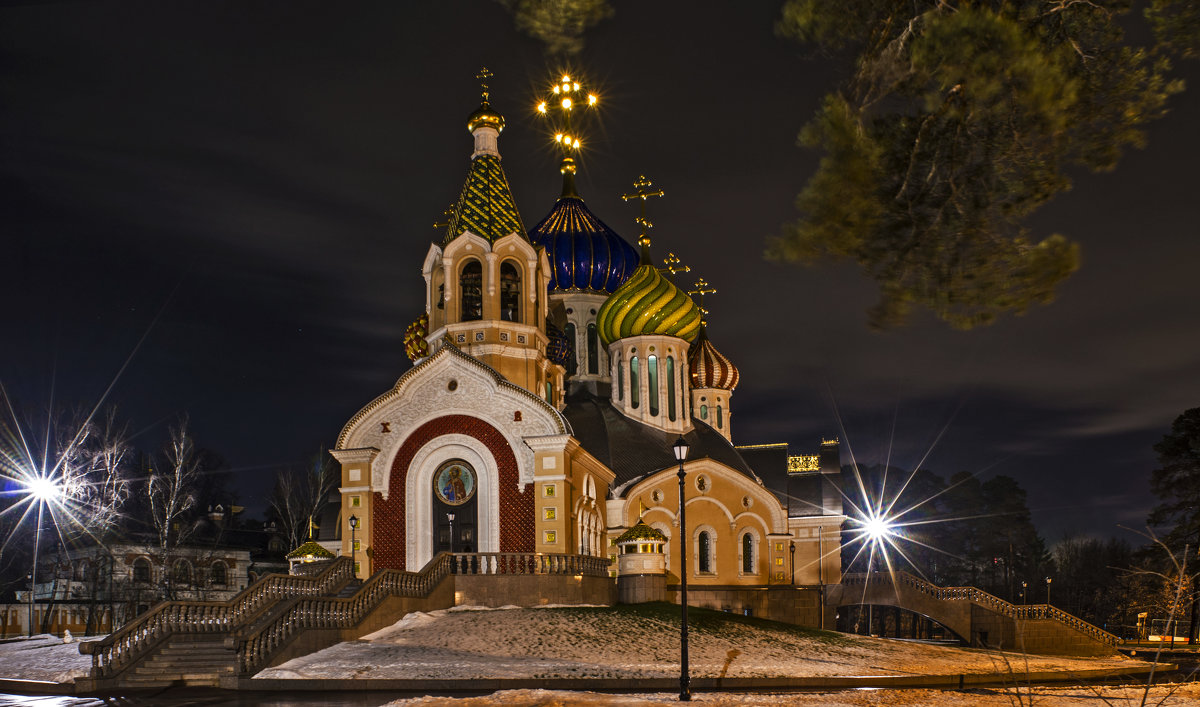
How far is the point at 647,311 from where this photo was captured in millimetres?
41625

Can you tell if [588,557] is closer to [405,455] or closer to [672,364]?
[405,455]

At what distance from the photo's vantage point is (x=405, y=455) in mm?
32281

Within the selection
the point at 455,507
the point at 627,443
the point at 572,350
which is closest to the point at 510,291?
the point at 455,507

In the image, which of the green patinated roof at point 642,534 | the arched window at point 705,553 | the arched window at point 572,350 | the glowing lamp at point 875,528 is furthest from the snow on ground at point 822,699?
the glowing lamp at point 875,528

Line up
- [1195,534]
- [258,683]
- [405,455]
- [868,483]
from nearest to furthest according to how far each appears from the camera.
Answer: [258,683], [405,455], [1195,534], [868,483]

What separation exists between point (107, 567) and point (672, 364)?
2445cm

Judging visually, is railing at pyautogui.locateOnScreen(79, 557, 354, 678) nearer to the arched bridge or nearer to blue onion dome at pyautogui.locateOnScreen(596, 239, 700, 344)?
blue onion dome at pyautogui.locateOnScreen(596, 239, 700, 344)

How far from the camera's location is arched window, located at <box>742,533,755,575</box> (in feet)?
127

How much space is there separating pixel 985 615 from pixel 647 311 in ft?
50.4

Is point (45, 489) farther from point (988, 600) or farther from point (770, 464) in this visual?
point (988, 600)

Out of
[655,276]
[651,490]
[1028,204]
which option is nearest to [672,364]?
[655,276]

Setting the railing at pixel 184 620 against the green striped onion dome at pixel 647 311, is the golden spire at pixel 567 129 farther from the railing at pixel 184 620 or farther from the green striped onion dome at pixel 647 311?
the railing at pixel 184 620

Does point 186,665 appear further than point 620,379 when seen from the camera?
No

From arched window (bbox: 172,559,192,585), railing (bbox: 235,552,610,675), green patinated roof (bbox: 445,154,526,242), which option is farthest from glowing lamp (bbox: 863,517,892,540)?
arched window (bbox: 172,559,192,585)
